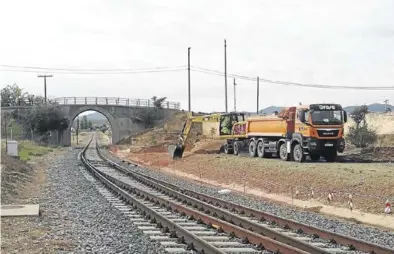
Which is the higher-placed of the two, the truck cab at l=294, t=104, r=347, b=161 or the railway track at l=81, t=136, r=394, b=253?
the truck cab at l=294, t=104, r=347, b=161

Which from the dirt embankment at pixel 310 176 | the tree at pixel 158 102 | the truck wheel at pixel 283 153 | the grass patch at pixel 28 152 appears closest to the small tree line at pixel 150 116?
the tree at pixel 158 102

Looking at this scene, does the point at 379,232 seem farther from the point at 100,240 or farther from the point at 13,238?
the point at 13,238

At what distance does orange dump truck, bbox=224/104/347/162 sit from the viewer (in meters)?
28.6

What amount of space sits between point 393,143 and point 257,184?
23933mm

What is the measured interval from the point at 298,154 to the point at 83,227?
18.2m

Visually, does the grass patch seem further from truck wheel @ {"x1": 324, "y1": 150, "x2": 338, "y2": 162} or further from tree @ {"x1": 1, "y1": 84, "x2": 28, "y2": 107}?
tree @ {"x1": 1, "y1": 84, "x2": 28, "y2": 107}

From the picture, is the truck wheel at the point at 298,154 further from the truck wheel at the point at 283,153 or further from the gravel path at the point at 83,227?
the gravel path at the point at 83,227

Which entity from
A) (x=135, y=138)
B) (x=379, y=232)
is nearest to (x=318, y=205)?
(x=379, y=232)

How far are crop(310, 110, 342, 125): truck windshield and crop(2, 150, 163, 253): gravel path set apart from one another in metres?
12.4

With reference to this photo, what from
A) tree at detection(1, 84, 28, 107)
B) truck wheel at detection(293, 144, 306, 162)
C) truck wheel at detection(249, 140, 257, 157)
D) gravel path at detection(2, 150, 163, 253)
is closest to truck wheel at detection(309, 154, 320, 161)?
truck wheel at detection(293, 144, 306, 162)

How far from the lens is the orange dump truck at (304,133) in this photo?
28578 millimetres

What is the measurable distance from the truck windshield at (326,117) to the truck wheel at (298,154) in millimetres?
1815

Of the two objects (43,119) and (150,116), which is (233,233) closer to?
→ (43,119)

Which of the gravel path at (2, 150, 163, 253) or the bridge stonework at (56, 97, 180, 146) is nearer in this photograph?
the gravel path at (2, 150, 163, 253)
